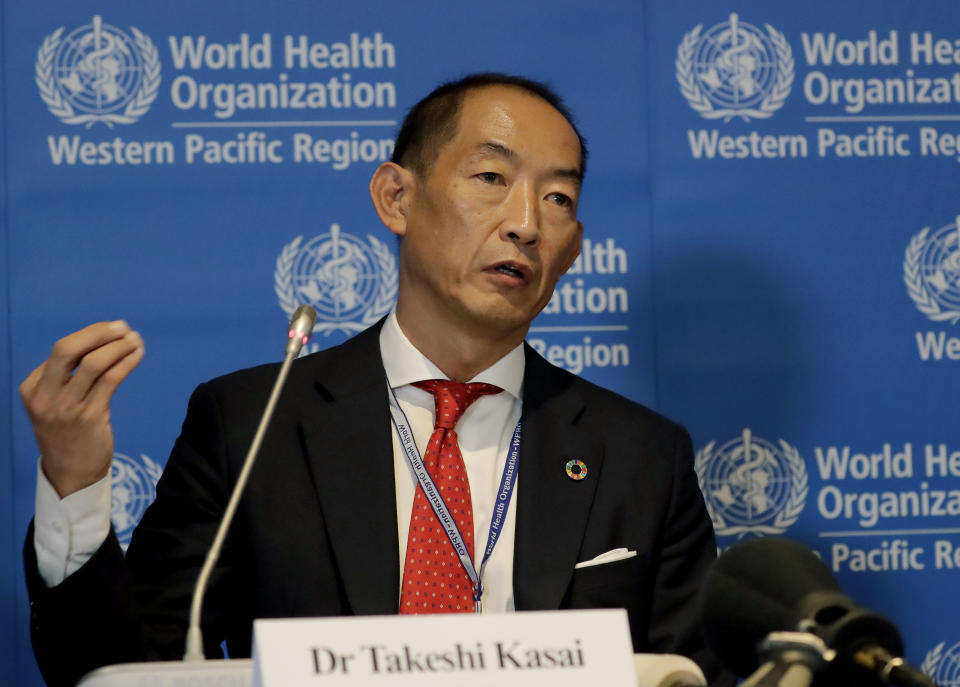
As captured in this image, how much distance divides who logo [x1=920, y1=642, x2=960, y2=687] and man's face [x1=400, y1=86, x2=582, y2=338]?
4.86 ft

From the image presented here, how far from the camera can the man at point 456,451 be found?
219 cm

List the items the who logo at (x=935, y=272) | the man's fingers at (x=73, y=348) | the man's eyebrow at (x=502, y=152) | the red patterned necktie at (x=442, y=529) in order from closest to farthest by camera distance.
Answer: the man's fingers at (x=73, y=348) → the red patterned necktie at (x=442, y=529) → the man's eyebrow at (x=502, y=152) → the who logo at (x=935, y=272)

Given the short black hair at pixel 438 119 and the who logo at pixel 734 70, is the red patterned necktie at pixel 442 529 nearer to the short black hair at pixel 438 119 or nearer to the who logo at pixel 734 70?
the short black hair at pixel 438 119

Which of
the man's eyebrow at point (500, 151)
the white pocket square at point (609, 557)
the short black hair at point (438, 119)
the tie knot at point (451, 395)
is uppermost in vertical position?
the short black hair at point (438, 119)

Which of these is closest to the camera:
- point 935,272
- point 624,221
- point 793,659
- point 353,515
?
point 793,659

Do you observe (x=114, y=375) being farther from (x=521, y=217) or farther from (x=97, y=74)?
(x=97, y=74)

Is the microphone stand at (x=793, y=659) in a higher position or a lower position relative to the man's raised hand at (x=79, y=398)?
lower

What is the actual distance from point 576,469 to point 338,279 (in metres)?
0.87

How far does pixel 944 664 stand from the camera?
3.10 m

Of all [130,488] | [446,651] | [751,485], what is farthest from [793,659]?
[130,488]

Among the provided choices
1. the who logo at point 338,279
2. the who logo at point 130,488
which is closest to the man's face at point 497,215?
the who logo at point 338,279

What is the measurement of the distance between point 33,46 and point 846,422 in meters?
2.19

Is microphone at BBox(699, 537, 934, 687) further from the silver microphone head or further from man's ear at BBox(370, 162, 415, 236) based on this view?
man's ear at BBox(370, 162, 415, 236)

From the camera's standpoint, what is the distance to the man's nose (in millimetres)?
2342
